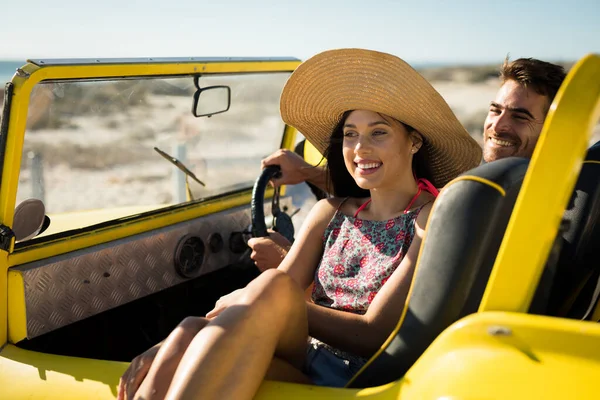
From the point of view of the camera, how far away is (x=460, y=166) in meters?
2.69

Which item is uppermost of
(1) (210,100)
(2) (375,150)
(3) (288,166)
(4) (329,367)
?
(1) (210,100)

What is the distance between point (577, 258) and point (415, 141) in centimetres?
73

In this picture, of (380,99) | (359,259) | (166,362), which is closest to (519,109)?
(380,99)

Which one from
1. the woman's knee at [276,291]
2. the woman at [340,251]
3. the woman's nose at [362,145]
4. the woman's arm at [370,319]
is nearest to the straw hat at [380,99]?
the woman at [340,251]

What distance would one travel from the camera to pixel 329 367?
219 centimetres

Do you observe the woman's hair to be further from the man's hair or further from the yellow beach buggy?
the man's hair

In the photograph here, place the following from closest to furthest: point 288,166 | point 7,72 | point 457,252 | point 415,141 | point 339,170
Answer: point 457,252
point 415,141
point 339,170
point 288,166
point 7,72

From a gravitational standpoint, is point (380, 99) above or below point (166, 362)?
above

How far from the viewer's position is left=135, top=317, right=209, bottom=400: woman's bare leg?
185 cm

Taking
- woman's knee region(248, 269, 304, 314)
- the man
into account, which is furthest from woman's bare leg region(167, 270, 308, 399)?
the man

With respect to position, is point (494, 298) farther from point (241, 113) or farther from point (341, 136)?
point (241, 113)

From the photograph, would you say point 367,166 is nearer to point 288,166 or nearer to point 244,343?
point 288,166

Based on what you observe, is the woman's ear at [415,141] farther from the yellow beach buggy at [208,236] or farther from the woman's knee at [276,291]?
the woman's knee at [276,291]

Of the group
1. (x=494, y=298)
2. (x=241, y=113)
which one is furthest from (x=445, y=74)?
(x=494, y=298)
